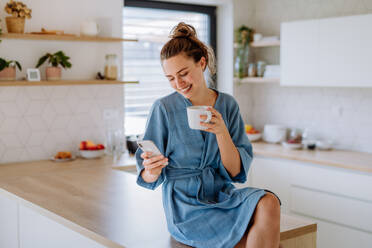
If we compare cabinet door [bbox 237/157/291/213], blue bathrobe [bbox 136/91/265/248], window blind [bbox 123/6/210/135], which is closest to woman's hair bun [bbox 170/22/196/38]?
blue bathrobe [bbox 136/91/265/248]

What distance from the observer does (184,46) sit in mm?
1781

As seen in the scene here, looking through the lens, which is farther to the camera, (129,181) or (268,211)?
(129,181)

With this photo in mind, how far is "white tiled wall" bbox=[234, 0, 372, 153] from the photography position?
13.2 feet

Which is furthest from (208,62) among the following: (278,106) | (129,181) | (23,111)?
(278,106)

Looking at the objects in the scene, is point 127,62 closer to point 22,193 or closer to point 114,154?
point 114,154

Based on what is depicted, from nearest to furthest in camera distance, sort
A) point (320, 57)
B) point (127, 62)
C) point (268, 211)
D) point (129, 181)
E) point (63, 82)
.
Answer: point (268, 211) → point (129, 181) → point (63, 82) → point (320, 57) → point (127, 62)

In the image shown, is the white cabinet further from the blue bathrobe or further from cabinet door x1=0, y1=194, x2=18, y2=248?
cabinet door x1=0, y1=194, x2=18, y2=248

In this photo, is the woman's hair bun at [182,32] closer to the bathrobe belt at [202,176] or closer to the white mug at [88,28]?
the bathrobe belt at [202,176]

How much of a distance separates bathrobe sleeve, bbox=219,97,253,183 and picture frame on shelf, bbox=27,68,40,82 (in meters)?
1.95

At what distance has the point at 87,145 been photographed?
12.2 ft

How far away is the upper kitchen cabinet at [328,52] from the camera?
3600 mm

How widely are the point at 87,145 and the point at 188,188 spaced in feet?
6.56

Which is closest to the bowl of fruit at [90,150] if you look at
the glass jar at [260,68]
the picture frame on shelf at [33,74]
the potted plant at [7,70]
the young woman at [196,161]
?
the picture frame on shelf at [33,74]

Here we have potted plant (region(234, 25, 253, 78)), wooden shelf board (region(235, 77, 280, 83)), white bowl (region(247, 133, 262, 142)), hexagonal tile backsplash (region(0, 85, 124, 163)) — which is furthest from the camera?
potted plant (region(234, 25, 253, 78))
